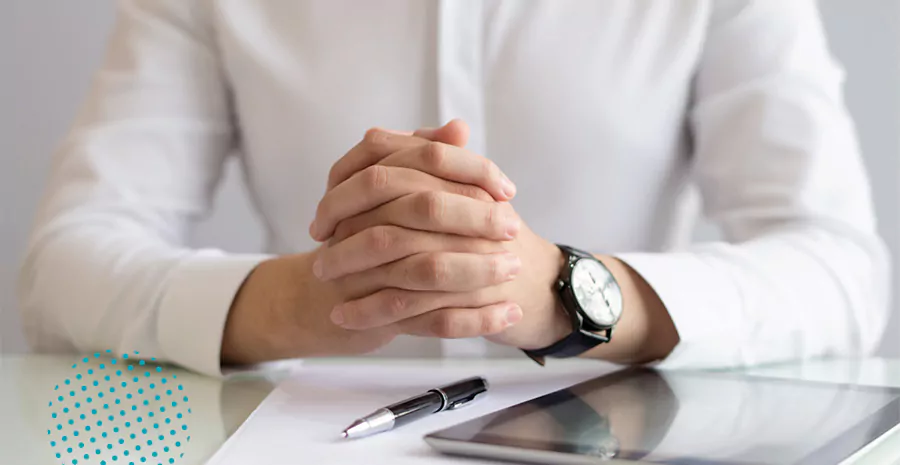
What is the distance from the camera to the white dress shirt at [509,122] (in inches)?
31.9

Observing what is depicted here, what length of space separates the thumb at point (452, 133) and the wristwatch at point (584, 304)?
0.12 m

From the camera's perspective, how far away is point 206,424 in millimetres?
490

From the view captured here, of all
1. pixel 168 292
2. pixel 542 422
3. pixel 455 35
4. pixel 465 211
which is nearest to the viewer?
pixel 542 422

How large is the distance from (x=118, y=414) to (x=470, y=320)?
24 cm

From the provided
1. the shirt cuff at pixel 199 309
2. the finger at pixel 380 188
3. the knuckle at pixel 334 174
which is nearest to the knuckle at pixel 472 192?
the finger at pixel 380 188

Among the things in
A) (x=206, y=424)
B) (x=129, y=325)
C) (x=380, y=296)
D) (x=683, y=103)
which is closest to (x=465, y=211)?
(x=380, y=296)

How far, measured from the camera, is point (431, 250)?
0.56 metres

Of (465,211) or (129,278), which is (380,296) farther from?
(129,278)

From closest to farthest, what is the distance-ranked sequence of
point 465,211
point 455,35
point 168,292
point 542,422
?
point 542,422
point 465,211
point 168,292
point 455,35

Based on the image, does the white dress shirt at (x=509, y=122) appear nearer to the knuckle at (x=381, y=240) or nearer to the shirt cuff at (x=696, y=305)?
the shirt cuff at (x=696, y=305)

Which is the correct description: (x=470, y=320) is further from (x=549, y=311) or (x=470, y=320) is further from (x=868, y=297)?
(x=868, y=297)

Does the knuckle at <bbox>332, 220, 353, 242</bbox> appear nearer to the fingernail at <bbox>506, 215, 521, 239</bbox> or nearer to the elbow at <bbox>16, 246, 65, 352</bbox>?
the fingernail at <bbox>506, 215, 521, 239</bbox>

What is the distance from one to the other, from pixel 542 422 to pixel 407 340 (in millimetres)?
A: 477

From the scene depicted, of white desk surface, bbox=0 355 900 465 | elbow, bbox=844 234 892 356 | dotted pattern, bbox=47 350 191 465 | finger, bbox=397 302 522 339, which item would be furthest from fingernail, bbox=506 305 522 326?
elbow, bbox=844 234 892 356
